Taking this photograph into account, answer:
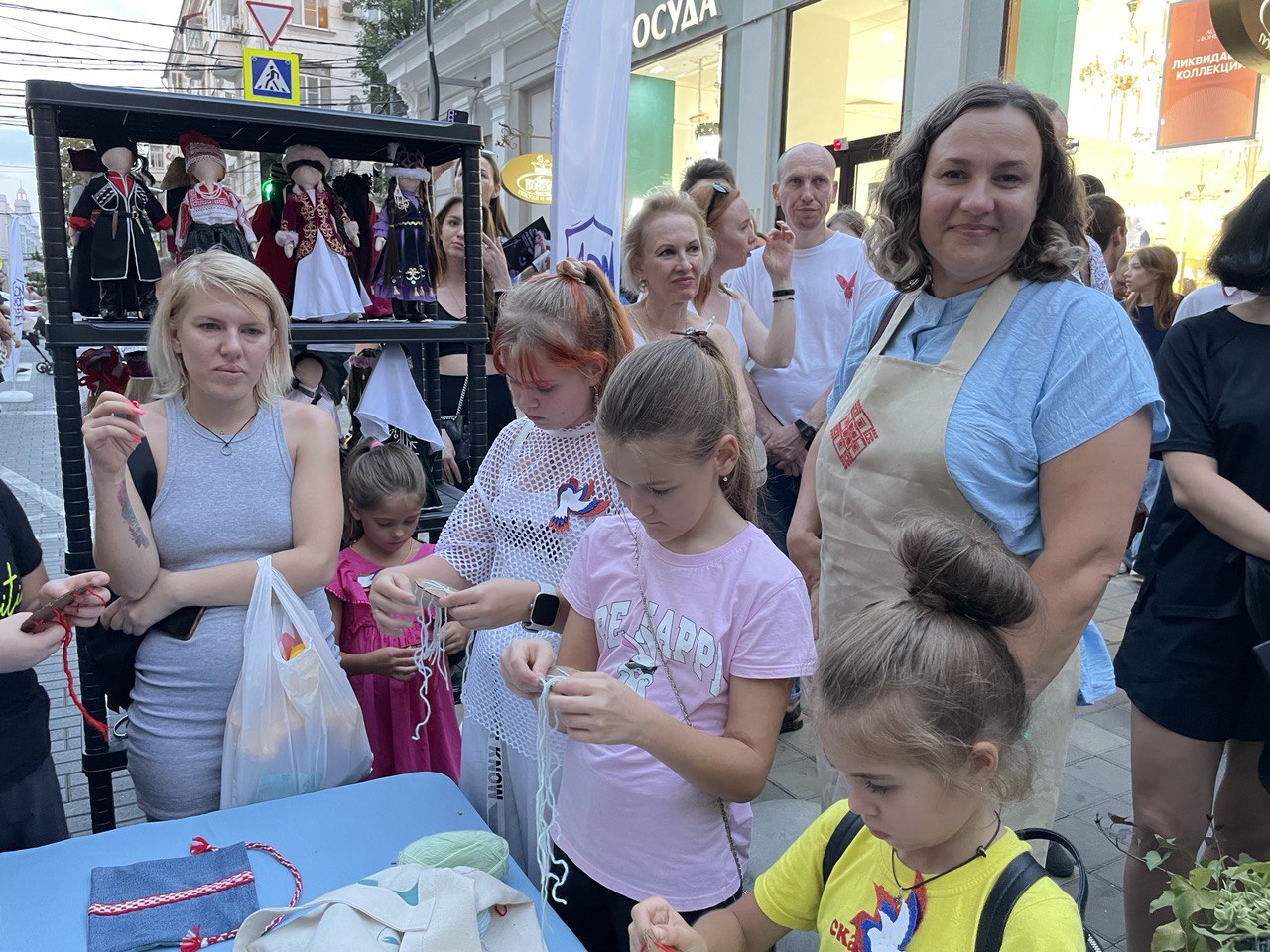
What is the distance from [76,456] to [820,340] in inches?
103

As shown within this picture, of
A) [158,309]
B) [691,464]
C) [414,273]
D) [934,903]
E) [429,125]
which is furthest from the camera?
[414,273]

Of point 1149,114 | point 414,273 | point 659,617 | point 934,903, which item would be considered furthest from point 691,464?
point 1149,114

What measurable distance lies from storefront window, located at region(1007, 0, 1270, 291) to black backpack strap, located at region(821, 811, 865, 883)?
6062 millimetres

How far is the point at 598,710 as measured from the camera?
4.08 feet

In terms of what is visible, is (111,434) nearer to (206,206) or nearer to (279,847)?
(279,847)

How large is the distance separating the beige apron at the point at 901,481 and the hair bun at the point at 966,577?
0.33 m

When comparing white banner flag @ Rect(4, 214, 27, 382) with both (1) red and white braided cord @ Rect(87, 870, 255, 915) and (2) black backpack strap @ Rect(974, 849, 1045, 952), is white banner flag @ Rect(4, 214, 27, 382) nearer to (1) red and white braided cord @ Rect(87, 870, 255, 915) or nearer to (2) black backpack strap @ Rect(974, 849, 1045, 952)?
(1) red and white braided cord @ Rect(87, 870, 255, 915)

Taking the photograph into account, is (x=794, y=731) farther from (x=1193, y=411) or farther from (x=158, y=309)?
(x=158, y=309)

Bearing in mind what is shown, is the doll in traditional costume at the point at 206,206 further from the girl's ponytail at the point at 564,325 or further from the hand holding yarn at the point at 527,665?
the hand holding yarn at the point at 527,665

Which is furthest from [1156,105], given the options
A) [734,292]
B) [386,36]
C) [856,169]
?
[386,36]

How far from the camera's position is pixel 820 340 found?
366 cm

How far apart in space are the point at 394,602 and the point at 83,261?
6.15 ft

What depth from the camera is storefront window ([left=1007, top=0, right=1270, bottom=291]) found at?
238 inches

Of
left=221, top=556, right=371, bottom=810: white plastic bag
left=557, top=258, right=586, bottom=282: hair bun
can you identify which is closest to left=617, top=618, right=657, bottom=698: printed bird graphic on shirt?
left=557, top=258, right=586, bottom=282: hair bun
